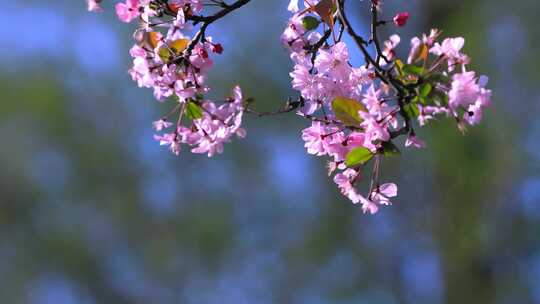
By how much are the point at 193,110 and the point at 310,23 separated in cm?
20

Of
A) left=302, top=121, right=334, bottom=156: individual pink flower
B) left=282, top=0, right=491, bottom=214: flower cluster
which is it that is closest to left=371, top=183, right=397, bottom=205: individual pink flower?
left=282, top=0, right=491, bottom=214: flower cluster

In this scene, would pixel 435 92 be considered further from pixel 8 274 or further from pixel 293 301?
pixel 8 274

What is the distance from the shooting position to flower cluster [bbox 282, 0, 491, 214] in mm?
889

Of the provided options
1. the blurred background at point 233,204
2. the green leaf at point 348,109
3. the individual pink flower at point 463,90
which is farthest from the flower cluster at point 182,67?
the blurred background at point 233,204

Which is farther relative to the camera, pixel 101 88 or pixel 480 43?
pixel 101 88

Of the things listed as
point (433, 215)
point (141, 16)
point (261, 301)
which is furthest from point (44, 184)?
point (141, 16)

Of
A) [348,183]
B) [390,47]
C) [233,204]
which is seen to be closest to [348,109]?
[348,183]

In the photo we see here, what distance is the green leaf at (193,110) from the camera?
1.12 metres

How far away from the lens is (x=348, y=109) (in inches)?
36.9

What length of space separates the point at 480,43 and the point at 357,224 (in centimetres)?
170

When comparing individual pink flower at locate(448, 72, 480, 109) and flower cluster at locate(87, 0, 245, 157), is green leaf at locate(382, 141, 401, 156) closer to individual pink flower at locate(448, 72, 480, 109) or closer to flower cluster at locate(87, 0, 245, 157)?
individual pink flower at locate(448, 72, 480, 109)

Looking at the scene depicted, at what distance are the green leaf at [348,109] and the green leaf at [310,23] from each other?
0.75 feet

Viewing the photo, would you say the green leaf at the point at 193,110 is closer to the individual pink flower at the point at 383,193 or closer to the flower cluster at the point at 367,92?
the flower cluster at the point at 367,92

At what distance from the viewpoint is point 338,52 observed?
1.02 m
